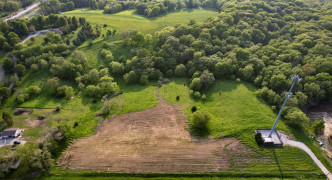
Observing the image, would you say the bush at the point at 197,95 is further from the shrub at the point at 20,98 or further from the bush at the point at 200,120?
the shrub at the point at 20,98

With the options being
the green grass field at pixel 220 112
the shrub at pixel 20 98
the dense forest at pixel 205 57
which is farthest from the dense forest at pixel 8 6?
the shrub at pixel 20 98

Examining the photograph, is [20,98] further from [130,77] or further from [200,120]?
[200,120]

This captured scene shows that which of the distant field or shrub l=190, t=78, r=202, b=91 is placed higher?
shrub l=190, t=78, r=202, b=91

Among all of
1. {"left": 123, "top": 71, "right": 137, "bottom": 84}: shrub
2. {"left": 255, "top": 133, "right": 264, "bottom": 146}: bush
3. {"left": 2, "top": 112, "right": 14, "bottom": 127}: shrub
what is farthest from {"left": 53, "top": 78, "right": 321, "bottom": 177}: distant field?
{"left": 2, "top": 112, "right": 14, "bottom": 127}: shrub

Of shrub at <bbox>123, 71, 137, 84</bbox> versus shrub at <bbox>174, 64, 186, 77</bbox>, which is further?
shrub at <bbox>174, 64, 186, 77</bbox>

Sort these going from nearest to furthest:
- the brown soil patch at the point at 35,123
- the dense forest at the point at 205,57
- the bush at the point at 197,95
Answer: the brown soil patch at the point at 35,123 → the dense forest at the point at 205,57 → the bush at the point at 197,95

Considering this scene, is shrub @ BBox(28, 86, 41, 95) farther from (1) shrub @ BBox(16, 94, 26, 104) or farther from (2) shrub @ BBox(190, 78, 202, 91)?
(2) shrub @ BBox(190, 78, 202, 91)
